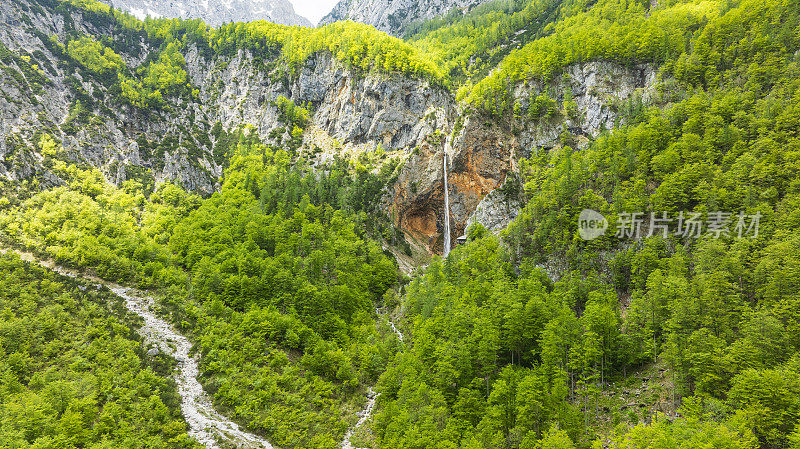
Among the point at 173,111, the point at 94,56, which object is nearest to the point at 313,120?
the point at 173,111

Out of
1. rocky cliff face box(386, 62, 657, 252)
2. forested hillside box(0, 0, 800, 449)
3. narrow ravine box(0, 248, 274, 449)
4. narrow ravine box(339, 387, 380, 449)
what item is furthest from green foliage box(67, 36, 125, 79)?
narrow ravine box(339, 387, 380, 449)

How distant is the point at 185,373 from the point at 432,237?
66.3 metres

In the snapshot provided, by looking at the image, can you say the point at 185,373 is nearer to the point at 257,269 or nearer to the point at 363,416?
the point at 257,269

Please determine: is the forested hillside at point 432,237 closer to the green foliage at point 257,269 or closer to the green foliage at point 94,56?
the green foliage at point 257,269

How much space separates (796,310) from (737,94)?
43.7 m

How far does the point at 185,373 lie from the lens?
5491 centimetres

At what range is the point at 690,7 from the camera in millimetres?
92500

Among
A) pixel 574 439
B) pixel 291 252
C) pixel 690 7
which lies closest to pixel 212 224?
pixel 291 252

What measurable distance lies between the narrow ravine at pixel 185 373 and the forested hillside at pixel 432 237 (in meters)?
1.95

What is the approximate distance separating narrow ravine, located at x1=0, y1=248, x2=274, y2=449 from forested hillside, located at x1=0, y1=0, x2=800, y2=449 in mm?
1952

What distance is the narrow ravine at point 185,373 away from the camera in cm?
4450

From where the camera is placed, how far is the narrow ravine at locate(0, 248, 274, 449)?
146 feet

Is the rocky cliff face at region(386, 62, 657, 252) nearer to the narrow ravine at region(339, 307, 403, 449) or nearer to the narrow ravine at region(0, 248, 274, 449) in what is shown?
the narrow ravine at region(339, 307, 403, 449)

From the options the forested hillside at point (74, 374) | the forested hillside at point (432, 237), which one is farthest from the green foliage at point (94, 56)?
the forested hillside at point (74, 374)
